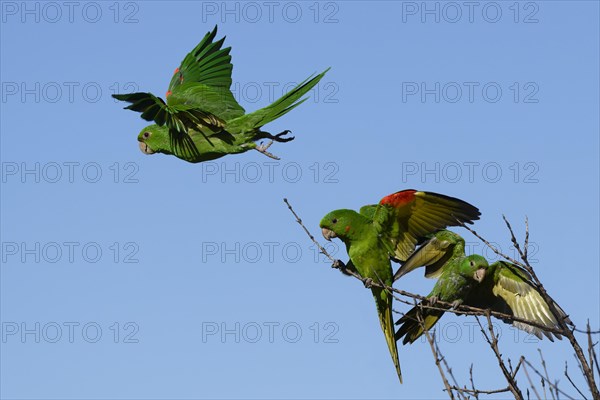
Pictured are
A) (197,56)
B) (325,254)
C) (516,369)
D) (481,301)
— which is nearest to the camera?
(516,369)

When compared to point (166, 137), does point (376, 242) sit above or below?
below

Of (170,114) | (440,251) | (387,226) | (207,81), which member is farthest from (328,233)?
(207,81)

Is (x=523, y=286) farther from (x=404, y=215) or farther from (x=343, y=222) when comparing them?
(x=343, y=222)

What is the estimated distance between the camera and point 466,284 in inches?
299

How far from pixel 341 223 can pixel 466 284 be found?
139 cm

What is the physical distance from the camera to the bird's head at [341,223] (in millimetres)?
7117

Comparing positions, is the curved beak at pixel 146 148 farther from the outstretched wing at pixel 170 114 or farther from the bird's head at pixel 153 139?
the outstretched wing at pixel 170 114

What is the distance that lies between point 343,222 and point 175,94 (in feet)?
6.73

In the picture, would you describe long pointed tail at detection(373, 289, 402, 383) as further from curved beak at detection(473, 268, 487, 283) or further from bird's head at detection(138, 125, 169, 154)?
bird's head at detection(138, 125, 169, 154)

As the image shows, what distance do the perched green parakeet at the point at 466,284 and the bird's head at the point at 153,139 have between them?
2.46 meters

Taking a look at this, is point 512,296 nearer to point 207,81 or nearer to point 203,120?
point 203,120

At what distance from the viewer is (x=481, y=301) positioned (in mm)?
8016

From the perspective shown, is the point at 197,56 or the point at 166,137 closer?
the point at 166,137

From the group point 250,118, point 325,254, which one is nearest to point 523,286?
point 325,254
